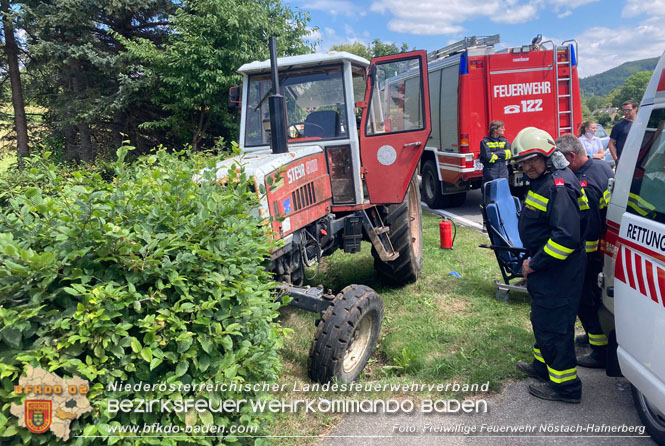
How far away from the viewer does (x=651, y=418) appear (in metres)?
2.78

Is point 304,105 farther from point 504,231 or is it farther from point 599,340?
point 599,340

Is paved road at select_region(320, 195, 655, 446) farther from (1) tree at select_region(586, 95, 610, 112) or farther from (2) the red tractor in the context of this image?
(1) tree at select_region(586, 95, 610, 112)

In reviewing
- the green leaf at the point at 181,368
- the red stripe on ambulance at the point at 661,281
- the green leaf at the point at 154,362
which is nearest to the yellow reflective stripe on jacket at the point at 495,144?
the red stripe on ambulance at the point at 661,281

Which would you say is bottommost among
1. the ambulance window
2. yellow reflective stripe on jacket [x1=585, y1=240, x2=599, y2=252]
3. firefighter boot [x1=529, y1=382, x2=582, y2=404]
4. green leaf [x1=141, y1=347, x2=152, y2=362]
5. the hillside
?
firefighter boot [x1=529, y1=382, x2=582, y2=404]

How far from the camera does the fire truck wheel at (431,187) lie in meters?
10.4

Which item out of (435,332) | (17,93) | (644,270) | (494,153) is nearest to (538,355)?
(435,332)

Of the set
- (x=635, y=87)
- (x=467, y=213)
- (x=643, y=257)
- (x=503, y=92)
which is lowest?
(x=467, y=213)

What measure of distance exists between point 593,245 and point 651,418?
114cm

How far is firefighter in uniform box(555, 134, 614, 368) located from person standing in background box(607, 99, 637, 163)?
14.4 ft

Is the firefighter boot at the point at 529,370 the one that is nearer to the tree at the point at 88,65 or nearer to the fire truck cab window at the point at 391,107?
the fire truck cab window at the point at 391,107

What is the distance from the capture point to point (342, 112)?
4.72 meters

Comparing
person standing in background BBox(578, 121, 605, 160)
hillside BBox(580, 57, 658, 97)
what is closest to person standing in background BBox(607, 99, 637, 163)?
person standing in background BBox(578, 121, 605, 160)

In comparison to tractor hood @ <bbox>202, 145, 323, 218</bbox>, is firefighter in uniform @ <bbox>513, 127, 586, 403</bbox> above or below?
below

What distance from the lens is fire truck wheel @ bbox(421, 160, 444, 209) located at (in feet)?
34.1
